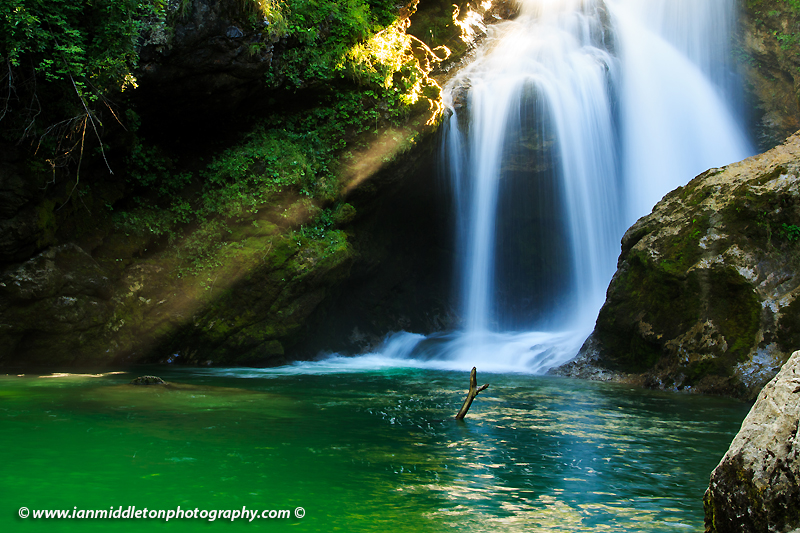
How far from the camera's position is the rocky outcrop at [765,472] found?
7.42ft

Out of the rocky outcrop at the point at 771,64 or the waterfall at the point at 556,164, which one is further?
the rocky outcrop at the point at 771,64

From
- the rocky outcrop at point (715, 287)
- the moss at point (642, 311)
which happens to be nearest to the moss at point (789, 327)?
the rocky outcrop at point (715, 287)

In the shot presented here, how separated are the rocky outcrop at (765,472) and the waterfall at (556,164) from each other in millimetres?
12086

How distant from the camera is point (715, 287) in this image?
A: 376 inches

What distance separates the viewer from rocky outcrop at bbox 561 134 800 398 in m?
8.88

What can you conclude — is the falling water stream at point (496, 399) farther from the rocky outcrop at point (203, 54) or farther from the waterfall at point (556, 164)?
the rocky outcrop at point (203, 54)

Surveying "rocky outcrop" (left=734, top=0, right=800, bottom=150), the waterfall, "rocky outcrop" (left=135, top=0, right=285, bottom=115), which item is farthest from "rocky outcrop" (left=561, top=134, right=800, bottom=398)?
"rocky outcrop" (left=734, top=0, right=800, bottom=150)

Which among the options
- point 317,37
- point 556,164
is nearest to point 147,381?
point 317,37

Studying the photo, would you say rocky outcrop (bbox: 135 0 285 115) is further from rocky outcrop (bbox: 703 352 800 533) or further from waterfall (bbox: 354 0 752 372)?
rocky outcrop (bbox: 703 352 800 533)

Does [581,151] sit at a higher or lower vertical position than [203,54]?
lower

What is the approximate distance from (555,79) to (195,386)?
14.2 m

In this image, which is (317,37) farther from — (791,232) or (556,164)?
(791,232)

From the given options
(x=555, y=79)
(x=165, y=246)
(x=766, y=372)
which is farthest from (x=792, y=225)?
(x=165, y=246)

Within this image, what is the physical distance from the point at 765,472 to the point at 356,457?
322cm
